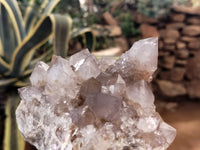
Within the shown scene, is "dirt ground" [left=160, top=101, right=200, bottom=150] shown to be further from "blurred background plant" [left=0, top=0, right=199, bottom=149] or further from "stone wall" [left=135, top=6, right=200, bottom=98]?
"blurred background plant" [left=0, top=0, right=199, bottom=149]

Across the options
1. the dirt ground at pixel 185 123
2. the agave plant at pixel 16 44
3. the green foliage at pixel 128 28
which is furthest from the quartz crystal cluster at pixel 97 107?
the green foliage at pixel 128 28

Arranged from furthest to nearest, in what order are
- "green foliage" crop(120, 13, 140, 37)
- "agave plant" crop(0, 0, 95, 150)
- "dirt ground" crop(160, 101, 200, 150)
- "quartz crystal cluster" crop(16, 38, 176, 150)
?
"green foliage" crop(120, 13, 140, 37) < "dirt ground" crop(160, 101, 200, 150) < "agave plant" crop(0, 0, 95, 150) < "quartz crystal cluster" crop(16, 38, 176, 150)

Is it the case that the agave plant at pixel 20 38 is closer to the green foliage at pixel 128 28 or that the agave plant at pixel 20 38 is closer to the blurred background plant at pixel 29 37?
the blurred background plant at pixel 29 37

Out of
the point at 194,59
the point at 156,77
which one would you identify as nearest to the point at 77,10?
the point at 156,77

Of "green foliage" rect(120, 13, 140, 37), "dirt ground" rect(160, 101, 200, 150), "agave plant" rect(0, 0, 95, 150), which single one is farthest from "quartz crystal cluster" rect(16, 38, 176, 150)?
"green foliage" rect(120, 13, 140, 37)

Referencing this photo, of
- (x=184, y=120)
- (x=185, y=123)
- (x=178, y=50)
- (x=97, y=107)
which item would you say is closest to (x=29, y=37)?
(x=97, y=107)

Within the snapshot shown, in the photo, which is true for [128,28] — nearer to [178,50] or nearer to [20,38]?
[178,50]

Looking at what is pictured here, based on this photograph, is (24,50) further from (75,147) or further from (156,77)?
(156,77)
